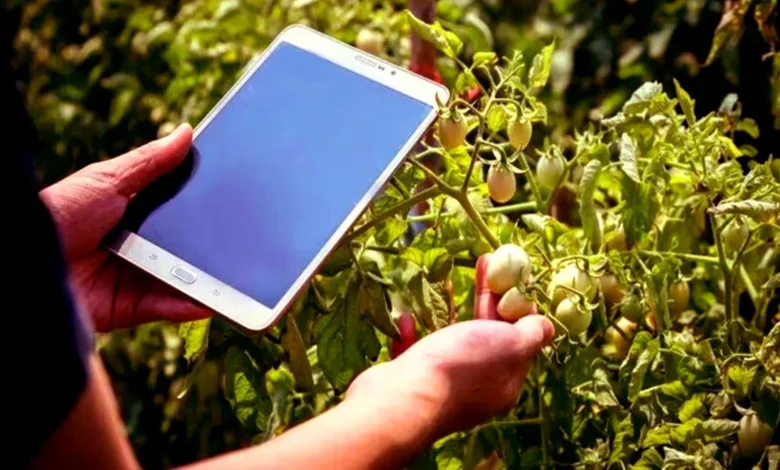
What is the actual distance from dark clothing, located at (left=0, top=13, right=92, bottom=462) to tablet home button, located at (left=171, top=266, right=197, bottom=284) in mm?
329

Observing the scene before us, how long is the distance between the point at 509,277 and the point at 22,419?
1.31 ft

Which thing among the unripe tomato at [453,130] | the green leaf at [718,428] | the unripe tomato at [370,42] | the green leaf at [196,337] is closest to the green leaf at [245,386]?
the green leaf at [196,337]

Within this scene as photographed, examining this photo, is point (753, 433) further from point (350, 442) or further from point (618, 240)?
point (350, 442)

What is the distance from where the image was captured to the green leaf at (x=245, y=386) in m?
0.91

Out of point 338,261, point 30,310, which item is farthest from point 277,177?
point 30,310

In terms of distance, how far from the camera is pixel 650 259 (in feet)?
3.15

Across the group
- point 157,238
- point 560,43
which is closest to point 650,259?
point 157,238

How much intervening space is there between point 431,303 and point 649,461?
19cm

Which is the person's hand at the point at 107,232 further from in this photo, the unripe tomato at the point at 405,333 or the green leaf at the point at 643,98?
the green leaf at the point at 643,98

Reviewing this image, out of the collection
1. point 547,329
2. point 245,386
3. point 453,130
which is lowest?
point 245,386

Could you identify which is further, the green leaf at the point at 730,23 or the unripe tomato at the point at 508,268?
the green leaf at the point at 730,23

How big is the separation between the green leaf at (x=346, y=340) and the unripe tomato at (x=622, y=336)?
22cm

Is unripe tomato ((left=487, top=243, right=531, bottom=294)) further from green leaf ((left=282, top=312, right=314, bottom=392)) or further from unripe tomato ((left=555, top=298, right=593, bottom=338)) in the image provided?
green leaf ((left=282, top=312, right=314, bottom=392))

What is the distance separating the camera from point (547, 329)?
0.83 meters
